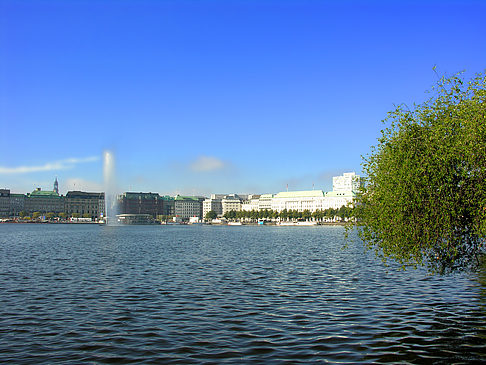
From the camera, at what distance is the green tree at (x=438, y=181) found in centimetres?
2081

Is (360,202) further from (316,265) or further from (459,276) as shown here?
(316,265)

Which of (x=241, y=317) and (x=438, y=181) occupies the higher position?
(x=438, y=181)

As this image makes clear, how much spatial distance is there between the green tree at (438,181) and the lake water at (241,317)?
11.4ft

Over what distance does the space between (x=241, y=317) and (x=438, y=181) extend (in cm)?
1053

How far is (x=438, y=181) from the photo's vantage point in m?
21.4

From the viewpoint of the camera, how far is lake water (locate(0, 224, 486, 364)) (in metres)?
16.7

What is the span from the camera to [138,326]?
20.5 m

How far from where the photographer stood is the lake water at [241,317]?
54.9 ft

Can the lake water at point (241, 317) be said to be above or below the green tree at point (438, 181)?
below

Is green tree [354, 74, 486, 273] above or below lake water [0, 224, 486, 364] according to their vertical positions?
above

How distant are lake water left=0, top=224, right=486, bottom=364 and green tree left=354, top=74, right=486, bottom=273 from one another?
Result: 3.48 metres

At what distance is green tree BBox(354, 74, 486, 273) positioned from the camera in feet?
68.3

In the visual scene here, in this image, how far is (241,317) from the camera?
22016mm

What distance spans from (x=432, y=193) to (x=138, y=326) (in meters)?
13.8
